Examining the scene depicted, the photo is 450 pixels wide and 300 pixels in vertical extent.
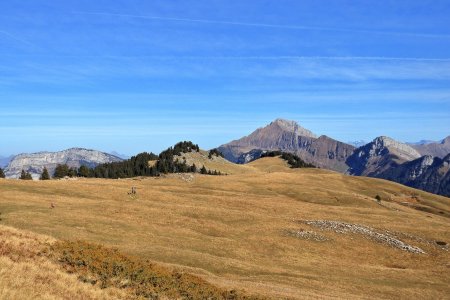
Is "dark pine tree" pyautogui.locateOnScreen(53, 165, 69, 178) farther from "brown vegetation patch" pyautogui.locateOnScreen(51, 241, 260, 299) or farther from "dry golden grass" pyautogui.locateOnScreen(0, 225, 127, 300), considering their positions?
"dry golden grass" pyautogui.locateOnScreen(0, 225, 127, 300)

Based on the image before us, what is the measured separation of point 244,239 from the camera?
56.6 m

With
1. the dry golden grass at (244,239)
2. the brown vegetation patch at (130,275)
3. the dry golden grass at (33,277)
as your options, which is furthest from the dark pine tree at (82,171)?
the dry golden grass at (33,277)

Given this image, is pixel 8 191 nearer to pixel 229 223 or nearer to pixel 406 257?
pixel 229 223

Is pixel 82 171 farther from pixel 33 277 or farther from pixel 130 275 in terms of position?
pixel 33 277

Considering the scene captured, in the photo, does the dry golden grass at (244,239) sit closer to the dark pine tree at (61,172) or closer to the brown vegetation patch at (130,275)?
the brown vegetation patch at (130,275)

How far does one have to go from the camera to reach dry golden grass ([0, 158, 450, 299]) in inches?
1607

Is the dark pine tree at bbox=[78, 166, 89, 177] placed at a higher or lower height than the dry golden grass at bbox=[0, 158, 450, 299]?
higher

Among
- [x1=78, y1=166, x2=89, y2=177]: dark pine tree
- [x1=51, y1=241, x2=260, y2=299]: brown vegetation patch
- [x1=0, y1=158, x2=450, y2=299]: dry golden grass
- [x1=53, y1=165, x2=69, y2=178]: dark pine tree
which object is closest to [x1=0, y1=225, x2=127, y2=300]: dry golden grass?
[x1=51, y1=241, x2=260, y2=299]: brown vegetation patch

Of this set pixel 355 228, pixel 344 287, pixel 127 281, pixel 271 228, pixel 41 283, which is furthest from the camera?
pixel 355 228

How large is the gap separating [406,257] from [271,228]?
19846 millimetres

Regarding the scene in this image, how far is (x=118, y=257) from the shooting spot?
3006 centimetres

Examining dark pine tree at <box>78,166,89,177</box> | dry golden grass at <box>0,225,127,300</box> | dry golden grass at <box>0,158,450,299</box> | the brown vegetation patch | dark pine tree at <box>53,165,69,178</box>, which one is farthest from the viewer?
dark pine tree at <box>78,166,89,177</box>

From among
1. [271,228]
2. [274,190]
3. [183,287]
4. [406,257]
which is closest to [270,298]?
[183,287]

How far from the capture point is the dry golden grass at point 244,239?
4081 centimetres
